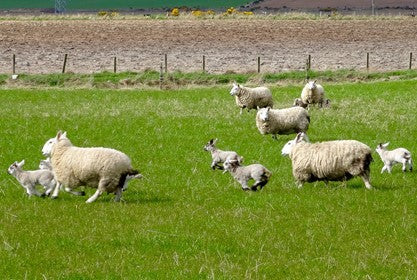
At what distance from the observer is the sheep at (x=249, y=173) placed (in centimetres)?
1712

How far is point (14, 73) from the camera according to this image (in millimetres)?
52188

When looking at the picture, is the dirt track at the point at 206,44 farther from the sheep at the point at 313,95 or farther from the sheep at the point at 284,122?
the sheep at the point at 284,122

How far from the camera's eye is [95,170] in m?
16.1

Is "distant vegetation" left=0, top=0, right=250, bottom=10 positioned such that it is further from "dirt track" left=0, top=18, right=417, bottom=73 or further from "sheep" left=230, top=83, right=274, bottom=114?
"sheep" left=230, top=83, right=274, bottom=114

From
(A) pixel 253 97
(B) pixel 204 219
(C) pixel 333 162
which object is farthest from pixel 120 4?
(B) pixel 204 219

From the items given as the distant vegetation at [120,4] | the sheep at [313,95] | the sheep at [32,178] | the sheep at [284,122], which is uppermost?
the sheep at [32,178]

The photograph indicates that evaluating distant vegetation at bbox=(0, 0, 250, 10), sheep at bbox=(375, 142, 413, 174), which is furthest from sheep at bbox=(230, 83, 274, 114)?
distant vegetation at bbox=(0, 0, 250, 10)

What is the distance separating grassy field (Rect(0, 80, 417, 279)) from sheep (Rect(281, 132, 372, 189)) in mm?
340

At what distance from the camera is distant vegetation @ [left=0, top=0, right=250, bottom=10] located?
16625cm

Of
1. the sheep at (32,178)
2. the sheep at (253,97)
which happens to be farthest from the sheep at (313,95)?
the sheep at (32,178)

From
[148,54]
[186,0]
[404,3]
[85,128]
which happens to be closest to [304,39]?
[148,54]

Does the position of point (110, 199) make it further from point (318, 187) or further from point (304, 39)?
point (304, 39)

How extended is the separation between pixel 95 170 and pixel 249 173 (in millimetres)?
3076

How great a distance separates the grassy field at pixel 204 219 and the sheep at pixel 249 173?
0.24 metres
